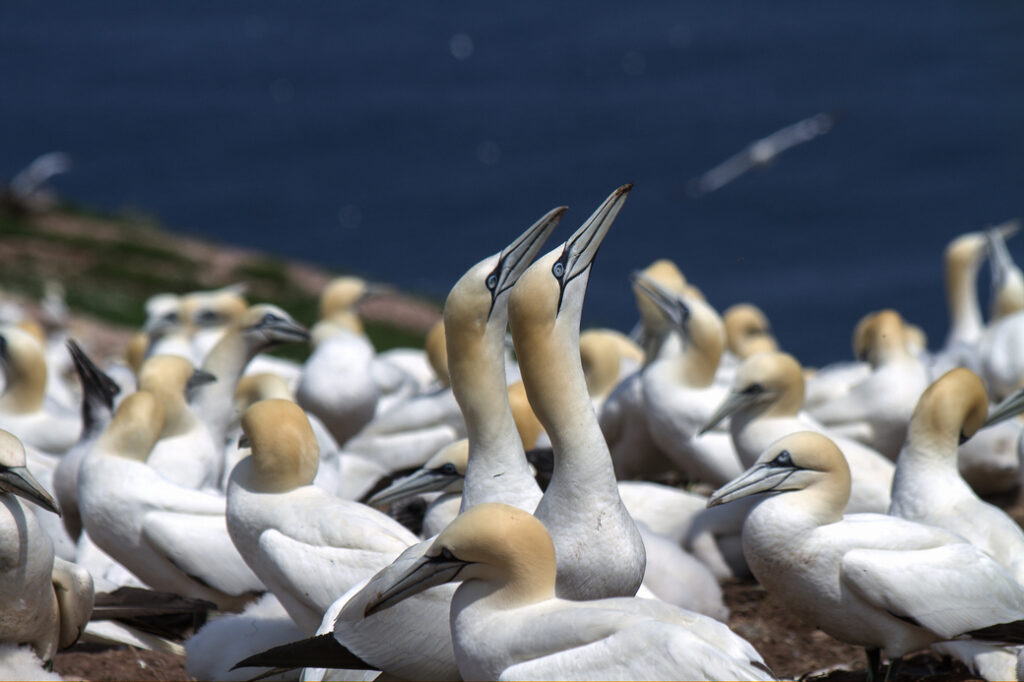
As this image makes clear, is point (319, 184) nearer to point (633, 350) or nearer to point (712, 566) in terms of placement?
point (633, 350)

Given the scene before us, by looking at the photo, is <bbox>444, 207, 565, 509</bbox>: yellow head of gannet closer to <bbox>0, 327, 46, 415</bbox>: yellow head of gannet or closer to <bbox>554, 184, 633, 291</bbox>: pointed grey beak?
<bbox>554, 184, 633, 291</bbox>: pointed grey beak

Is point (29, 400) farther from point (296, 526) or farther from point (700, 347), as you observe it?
point (700, 347)

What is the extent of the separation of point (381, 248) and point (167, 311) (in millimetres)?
22602

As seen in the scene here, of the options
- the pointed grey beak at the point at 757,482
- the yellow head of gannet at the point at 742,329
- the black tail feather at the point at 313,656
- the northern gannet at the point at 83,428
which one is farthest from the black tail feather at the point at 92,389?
the yellow head of gannet at the point at 742,329

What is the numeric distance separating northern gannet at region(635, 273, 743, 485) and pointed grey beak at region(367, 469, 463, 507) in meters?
1.95

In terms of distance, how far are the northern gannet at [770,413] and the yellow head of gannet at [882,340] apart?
1409 millimetres

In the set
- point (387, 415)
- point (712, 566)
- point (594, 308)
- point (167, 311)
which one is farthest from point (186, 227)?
point (712, 566)

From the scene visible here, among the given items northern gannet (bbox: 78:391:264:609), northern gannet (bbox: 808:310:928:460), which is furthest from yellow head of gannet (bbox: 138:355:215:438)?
northern gannet (bbox: 808:310:928:460)

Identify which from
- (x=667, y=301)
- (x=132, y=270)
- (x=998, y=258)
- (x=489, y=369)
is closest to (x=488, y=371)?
(x=489, y=369)

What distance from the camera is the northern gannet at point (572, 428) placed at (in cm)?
404

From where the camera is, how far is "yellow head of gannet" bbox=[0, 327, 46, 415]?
792 centimetres

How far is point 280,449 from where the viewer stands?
5043 millimetres

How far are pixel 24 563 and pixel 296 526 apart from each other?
0.94 meters

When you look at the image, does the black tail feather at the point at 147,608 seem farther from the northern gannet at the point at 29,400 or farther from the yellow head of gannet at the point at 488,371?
the northern gannet at the point at 29,400
